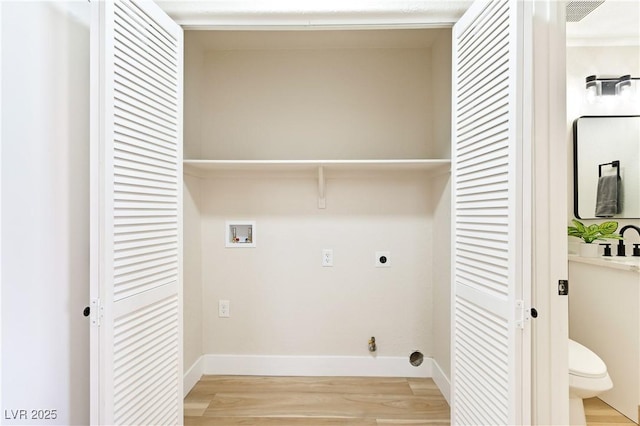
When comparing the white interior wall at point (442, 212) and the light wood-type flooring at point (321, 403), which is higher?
the white interior wall at point (442, 212)

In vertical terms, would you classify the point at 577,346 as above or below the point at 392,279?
below

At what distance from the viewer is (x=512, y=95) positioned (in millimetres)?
1307

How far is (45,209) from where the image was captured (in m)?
1.33

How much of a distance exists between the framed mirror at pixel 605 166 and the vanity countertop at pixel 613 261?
447 mm

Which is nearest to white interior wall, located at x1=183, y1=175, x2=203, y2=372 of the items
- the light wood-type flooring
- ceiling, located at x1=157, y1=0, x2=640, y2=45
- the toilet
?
the light wood-type flooring

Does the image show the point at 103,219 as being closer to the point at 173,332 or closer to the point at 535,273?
the point at 173,332

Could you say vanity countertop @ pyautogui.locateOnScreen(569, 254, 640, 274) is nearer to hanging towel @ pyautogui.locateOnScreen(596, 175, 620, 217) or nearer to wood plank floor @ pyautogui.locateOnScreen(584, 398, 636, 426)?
hanging towel @ pyautogui.locateOnScreen(596, 175, 620, 217)

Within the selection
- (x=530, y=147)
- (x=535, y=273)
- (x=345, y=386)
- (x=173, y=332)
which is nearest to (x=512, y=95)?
(x=530, y=147)

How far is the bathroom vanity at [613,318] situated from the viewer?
81.9 inches

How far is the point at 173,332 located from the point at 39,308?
23.8 inches

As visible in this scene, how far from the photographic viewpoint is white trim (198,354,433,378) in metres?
2.61

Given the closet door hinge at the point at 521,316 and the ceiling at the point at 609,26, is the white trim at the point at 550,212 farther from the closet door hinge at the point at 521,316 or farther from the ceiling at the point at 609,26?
the ceiling at the point at 609,26

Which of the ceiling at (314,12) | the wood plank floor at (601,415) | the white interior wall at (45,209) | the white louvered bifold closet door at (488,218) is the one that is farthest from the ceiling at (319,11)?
the wood plank floor at (601,415)

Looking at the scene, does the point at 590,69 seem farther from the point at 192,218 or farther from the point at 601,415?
the point at 192,218
